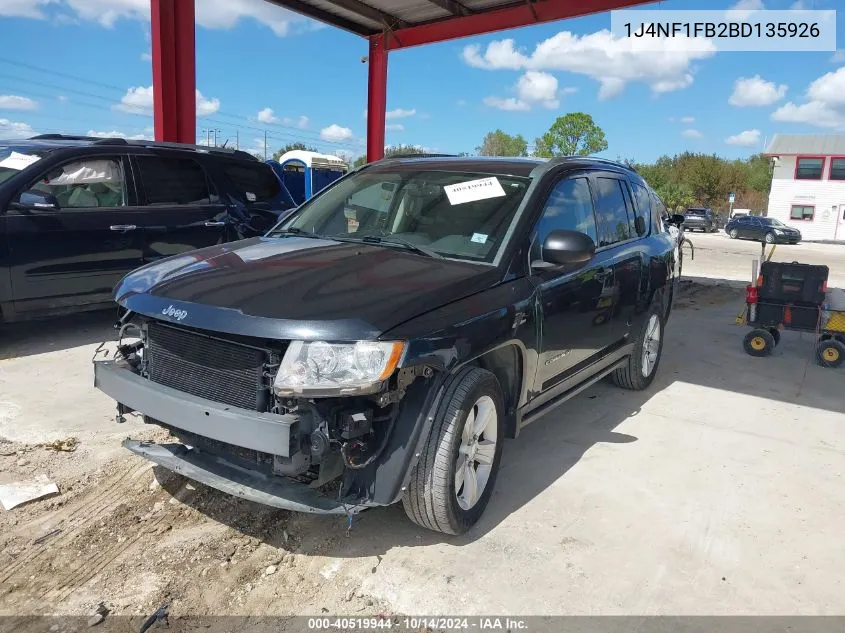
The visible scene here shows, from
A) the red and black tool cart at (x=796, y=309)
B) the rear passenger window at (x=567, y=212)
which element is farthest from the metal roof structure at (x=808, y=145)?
the rear passenger window at (x=567, y=212)

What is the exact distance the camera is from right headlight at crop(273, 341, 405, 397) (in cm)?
259

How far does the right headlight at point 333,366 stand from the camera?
259 cm

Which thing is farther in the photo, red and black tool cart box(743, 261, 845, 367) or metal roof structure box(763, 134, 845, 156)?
metal roof structure box(763, 134, 845, 156)

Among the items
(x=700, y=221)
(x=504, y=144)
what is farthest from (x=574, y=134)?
(x=700, y=221)

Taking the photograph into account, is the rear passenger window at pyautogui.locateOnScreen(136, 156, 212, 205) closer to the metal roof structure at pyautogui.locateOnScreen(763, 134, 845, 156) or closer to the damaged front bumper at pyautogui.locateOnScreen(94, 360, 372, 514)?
the damaged front bumper at pyautogui.locateOnScreen(94, 360, 372, 514)

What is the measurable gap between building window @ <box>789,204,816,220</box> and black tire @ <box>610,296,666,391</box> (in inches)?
1915

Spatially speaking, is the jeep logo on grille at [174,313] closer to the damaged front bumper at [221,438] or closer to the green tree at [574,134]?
the damaged front bumper at [221,438]

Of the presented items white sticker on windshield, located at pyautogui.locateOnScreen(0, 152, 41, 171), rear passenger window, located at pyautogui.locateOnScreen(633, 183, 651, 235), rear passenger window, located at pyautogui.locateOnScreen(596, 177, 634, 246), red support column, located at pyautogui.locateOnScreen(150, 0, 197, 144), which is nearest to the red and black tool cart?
rear passenger window, located at pyautogui.locateOnScreen(633, 183, 651, 235)

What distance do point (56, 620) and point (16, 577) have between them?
414mm

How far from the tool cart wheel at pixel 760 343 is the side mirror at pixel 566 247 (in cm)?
452

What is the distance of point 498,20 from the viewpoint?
38.8ft

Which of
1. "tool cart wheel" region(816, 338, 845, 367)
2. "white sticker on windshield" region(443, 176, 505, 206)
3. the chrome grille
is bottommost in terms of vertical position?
"tool cart wheel" region(816, 338, 845, 367)

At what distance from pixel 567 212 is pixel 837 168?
169 ft

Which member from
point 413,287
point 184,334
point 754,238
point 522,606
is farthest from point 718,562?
point 754,238
